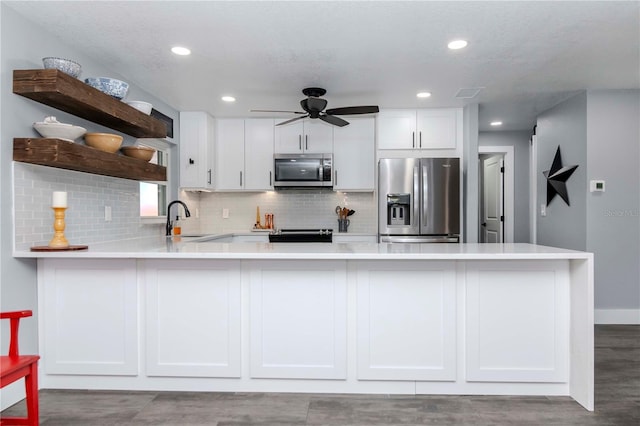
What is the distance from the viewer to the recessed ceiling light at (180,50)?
111 inches

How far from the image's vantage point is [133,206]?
3.58 meters

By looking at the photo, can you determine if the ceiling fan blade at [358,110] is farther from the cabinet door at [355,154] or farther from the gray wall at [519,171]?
the gray wall at [519,171]

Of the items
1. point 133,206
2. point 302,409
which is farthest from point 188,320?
point 133,206

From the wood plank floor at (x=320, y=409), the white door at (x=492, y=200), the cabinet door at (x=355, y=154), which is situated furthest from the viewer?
the white door at (x=492, y=200)

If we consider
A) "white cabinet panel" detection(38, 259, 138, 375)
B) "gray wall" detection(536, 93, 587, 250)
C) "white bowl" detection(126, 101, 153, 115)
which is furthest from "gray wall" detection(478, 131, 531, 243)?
"white cabinet panel" detection(38, 259, 138, 375)

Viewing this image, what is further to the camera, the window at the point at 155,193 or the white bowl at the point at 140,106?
the window at the point at 155,193

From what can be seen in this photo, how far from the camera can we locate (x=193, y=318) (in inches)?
94.3

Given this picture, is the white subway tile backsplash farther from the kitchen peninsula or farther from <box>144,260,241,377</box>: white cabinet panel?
<box>144,260,241,377</box>: white cabinet panel

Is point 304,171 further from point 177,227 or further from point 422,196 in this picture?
point 177,227

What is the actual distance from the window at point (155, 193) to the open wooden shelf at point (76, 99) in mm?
947

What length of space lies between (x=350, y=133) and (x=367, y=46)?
192 cm

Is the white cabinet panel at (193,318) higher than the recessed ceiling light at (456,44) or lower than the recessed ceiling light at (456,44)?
lower

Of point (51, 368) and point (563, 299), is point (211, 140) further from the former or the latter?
point (563, 299)

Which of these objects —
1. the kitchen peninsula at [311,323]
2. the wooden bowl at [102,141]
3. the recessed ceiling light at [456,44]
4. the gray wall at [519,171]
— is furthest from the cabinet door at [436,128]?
the wooden bowl at [102,141]
